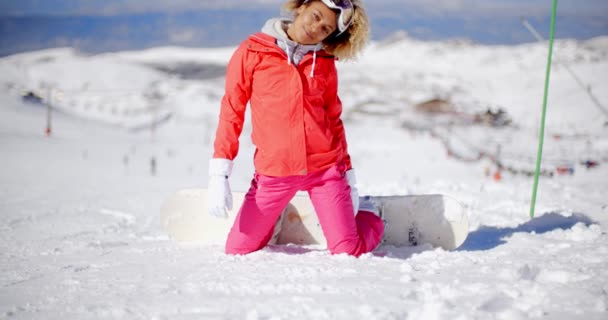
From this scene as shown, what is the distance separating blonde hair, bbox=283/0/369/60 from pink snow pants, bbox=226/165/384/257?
1.99ft

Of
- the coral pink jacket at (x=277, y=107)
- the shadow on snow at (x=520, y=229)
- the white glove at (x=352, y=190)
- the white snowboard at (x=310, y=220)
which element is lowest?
the shadow on snow at (x=520, y=229)

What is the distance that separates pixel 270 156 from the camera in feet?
7.77

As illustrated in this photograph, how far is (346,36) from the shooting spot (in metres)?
2.50

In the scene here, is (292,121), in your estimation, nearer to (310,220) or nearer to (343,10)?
(343,10)

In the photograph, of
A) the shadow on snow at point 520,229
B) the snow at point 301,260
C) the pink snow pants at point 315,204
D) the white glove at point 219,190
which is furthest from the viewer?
the shadow on snow at point 520,229

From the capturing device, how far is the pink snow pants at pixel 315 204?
2.42 meters

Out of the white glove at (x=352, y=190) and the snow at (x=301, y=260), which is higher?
the white glove at (x=352, y=190)

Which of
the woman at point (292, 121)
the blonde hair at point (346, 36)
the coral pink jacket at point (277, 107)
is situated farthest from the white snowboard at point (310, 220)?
the blonde hair at point (346, 36)

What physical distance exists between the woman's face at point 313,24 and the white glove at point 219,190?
0.72 metres

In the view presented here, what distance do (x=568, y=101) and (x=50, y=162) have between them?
13.3 meters

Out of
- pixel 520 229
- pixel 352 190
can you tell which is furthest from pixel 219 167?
pixel 520 229

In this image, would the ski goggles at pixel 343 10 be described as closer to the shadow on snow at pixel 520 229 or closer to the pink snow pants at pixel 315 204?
the pink snow pants at pixel 315 204

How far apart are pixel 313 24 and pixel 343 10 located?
0.57ft

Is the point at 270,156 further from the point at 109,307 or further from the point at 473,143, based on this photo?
the point at 473,143
